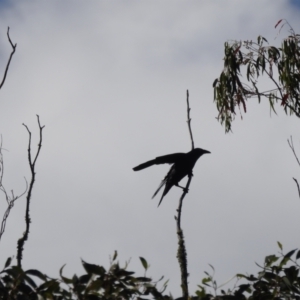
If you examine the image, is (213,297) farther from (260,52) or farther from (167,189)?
(260,52)

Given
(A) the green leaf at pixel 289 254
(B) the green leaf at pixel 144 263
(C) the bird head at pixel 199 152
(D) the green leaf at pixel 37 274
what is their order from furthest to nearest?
(C) the bird head at pixel 199 152, (A) the green leaf at pixel 289 254, (B) the green leaf at pixel 144 263, (D) the green leaf at pixel 37 274

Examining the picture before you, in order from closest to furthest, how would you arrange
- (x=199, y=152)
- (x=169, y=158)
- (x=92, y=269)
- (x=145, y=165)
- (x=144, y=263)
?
(x=92, y=269) < (x=144, y=263) < (x=145, y=165) < (x=169, y=158) < (x=199, y=152)

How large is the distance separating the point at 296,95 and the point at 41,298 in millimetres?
6924

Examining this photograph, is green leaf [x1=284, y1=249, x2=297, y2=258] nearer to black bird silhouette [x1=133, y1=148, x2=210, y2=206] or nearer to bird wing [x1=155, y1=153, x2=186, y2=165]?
bird wing [x1=155, y1=153, x2=186, y2=165]

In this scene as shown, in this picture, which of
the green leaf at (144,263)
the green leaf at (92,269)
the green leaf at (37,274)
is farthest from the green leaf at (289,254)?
the green leaf at (37,274)

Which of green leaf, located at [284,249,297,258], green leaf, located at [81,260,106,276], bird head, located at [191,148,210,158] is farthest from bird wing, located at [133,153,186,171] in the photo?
green leaf, located at [81,260,106,276]

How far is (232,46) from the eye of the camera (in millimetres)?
9258

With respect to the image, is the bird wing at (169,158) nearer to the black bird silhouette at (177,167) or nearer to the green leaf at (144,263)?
the black bird silhouette at (177,167)

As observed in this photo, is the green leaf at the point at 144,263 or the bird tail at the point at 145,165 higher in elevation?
the bird tail at the point at 145,165

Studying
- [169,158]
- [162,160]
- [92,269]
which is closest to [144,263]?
[92,269]

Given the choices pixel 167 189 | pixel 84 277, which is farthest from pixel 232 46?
pixel 84 277

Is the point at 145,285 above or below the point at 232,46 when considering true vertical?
below

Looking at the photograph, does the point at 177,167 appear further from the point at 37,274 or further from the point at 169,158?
the point at 37,274

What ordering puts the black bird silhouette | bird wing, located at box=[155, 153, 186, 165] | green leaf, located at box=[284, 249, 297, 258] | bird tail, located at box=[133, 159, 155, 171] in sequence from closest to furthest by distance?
green leaf, located at box=[284, 249, 297, 258] → bird tail, located at box=[133, 159, 155, 171] → bird wing, located at box=[155, 153, 186, 165] → the black bird silhouette
